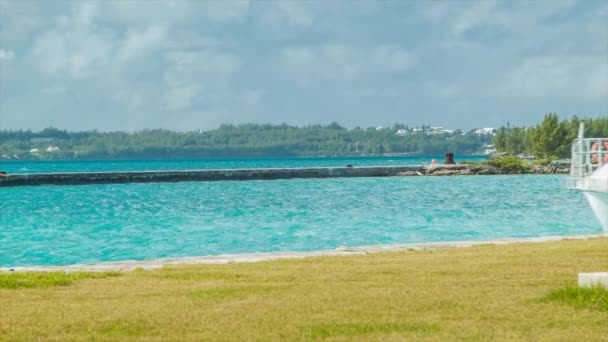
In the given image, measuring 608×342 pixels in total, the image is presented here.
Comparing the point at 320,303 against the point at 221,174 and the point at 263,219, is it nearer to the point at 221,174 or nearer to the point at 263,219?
the point at 263,219

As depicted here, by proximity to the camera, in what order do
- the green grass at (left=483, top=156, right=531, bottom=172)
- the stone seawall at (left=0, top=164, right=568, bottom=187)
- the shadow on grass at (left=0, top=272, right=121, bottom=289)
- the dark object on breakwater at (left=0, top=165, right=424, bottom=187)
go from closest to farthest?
the shadow on grass at (left=0, top=272, right=121, bottom=289) < the dark object on breakwater at (left=0, top=165, right=424, bottom=187) < the stone seawall at (left=0, top=164, right=568, bottom=187) < the green grass at (left=483, top=156, right=531, bottom=172)

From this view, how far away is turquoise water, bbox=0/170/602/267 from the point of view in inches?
1053

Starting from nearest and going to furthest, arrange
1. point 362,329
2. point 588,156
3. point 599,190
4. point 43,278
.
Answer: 1. point 362,329
2. point 599,190
3. point 588,156
4. point 43,278

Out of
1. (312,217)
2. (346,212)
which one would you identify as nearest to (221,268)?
(312,217)

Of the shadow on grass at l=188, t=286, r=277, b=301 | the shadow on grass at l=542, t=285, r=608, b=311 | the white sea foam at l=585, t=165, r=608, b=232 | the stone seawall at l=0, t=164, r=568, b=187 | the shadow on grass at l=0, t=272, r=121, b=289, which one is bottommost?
the stone seawall at l=0, t=164, r=568, b=187

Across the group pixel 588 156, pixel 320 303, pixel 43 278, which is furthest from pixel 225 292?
pixel 588 156

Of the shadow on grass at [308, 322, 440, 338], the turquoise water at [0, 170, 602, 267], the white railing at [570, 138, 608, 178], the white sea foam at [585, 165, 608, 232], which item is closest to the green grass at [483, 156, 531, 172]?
the turquoise water at [0, 170, 602, 267]

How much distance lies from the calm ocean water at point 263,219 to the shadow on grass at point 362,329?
55.4ft

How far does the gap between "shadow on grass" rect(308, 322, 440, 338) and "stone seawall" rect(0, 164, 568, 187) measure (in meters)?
64.9

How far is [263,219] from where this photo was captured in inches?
1385

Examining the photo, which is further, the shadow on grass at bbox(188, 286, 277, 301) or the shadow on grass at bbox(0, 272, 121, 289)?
the shadow on grass at bbox(0, 272, 121, 289)

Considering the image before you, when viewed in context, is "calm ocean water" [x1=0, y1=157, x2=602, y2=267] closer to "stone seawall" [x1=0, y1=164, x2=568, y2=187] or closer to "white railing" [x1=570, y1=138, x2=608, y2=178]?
"stone seawall" [x1=0, y1=164, x2=568, y2=187]

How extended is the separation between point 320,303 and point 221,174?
2587 inches

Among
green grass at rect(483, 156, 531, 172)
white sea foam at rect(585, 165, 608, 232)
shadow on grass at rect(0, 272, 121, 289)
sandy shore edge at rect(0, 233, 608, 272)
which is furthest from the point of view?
green grass at rect(483, 156, 531, 172)
